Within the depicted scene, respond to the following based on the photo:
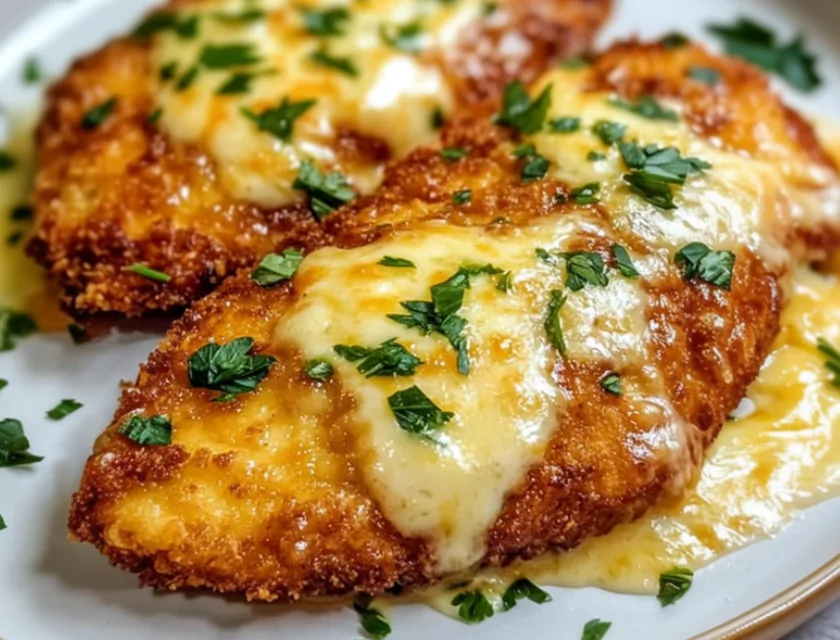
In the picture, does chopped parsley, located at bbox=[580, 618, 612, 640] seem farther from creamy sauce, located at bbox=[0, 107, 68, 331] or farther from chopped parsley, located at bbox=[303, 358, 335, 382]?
creamy sauce, located at bbox=[0, 107, 68, 331]

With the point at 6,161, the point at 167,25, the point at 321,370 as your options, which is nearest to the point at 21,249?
the point at 6,161

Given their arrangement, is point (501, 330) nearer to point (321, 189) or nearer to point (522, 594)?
point (522, 594)

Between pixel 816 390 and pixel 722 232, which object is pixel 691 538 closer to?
pixel 816 390

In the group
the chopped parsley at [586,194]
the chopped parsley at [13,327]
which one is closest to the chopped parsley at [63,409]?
the chopped parsley at [13,327]

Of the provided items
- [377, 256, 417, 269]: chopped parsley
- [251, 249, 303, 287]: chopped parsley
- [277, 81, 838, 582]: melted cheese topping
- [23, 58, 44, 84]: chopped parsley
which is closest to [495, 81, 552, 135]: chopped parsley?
[277, 81, 838, 582]: melted cheese topping

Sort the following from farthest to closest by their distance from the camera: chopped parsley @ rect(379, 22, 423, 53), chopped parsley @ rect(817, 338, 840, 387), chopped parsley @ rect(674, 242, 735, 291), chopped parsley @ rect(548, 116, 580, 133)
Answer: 1. chopped parsley @ rect(379, 22, 423, 53)
2. chopped parsley @ rect(548, 116, 580, 133)
3. chopped parsley @ rect(817, 338, 840, 387)
4. chopped parsley @ rect(674, 242, 735, 291)

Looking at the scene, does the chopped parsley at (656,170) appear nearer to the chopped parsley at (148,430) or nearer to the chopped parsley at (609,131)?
the chopped parsley at (609,131)
